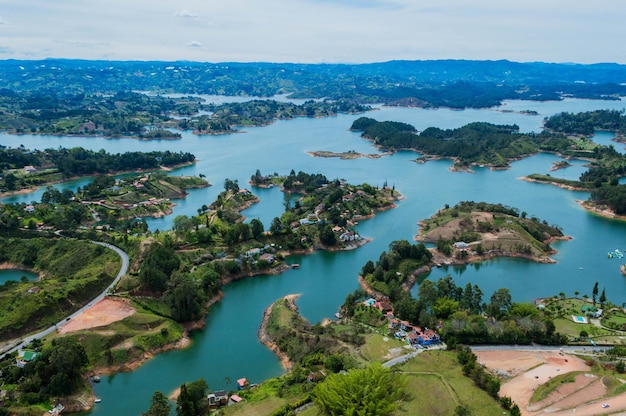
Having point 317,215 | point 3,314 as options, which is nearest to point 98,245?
point 3,314

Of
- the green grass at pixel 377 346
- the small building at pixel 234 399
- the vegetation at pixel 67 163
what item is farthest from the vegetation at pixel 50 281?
the vegetation at pixel 67 163

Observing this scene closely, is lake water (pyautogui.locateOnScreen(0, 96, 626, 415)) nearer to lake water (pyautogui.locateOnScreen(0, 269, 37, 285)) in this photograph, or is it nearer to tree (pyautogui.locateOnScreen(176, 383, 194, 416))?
Result: tree (pyautogui.locateOnScreen(176, 383, 194, 416))

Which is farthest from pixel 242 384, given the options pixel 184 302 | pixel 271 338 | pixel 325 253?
pixel 325 253

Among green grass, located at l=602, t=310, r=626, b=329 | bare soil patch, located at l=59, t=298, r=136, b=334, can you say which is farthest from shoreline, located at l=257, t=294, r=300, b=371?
green grass, located at l=602, t=310, r=626, b=329

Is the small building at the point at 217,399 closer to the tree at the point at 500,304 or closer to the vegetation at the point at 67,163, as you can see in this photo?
the tree at the point at 500,304

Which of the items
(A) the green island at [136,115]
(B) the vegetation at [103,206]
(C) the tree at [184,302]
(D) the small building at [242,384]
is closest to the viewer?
(D) the small building at [242,384]
